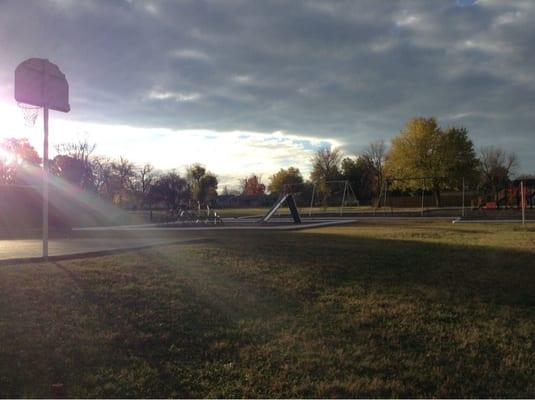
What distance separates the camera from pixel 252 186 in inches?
4363

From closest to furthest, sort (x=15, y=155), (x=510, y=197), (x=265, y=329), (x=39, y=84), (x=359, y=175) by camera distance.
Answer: (x=265, y=329) < (x=39, y=84) < (x=510, y=197) < (x=15, y=155) < (x=359, y=175)

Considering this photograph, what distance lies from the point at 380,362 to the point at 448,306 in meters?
2.24

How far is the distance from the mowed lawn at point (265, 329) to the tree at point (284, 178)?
88104mm

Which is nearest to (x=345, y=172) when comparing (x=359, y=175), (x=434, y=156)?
(x=359, y=175)

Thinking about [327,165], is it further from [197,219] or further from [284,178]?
[197,219]

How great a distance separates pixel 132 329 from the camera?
4.95 m

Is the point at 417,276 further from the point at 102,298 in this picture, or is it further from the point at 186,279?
the point at 102,298

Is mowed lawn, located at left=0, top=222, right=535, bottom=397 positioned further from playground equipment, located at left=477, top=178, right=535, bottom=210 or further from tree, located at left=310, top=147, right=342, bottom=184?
tree, located at left=310, top=147, right=342, bottom=184

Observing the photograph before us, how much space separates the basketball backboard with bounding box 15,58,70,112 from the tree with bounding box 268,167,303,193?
86435mm

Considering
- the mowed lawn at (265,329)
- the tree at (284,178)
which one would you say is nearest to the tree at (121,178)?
the tree at (284,178)

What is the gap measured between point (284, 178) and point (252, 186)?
15.1 metres

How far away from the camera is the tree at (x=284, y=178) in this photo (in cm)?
9671

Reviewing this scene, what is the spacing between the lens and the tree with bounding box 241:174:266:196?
11044cm

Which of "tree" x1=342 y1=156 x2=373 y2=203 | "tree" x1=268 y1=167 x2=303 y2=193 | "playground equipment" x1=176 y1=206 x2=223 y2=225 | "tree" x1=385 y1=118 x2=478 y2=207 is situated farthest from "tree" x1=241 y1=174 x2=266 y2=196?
"playground equipment" x1=176 y1=206 x2=223 y2=225
